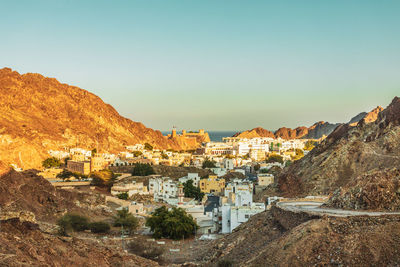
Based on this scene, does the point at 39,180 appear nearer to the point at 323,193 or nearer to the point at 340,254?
A: the point at 323,193

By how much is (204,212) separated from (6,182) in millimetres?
15652

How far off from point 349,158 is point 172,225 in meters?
15.8

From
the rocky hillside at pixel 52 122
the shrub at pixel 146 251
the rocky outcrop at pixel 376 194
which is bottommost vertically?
the shrub at pixel 146 251

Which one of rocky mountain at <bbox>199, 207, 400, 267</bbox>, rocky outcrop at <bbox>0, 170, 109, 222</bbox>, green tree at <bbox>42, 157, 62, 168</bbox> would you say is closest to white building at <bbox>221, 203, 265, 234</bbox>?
rocky mountain at <bbox>199, 207, 400, 267</bbox>

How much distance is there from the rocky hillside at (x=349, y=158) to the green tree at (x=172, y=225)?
34.3 feet

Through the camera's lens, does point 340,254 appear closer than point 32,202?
Yes

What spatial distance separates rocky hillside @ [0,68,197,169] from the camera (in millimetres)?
77450

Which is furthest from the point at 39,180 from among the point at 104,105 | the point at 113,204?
the point at 104,105

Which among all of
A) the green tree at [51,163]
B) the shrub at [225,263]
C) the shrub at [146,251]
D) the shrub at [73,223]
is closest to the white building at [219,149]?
the green tree at [51,163]

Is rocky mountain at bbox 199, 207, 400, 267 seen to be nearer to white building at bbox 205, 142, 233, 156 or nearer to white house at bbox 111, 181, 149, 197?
white house at bbox 111, 181, 149, 197

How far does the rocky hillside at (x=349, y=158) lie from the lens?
106ft

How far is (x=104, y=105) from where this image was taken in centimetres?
13225

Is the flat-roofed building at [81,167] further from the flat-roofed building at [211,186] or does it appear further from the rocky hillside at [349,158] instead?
the rocky hillside at [349,158]

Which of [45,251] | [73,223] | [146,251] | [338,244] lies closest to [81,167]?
[73,223]
